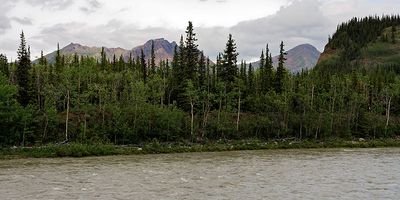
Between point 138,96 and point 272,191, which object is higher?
point 138,96

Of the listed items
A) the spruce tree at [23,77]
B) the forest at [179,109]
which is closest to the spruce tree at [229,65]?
the forest at [179,109]

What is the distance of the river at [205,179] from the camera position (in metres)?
30.8

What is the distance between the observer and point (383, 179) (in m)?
37.8

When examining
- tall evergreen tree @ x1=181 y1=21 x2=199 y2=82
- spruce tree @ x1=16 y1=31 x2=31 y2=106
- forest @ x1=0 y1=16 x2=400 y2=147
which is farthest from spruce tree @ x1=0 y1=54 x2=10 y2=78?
tall evergreen tree @ x1=181 y1=21 x2=199 y2=82

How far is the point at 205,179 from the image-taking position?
38.2m

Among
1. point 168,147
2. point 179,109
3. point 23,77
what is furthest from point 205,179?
point 23,77

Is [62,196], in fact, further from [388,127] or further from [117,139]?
[388,127]

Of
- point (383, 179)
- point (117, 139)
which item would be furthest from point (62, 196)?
point (117, 139)

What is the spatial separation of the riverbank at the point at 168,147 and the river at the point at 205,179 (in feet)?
32.9

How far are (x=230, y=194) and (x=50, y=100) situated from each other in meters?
54.8

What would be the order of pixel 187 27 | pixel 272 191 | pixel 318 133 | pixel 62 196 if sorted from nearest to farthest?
pixel 62 196 < pixel 272 191 < pixel 318 133 < pixel 187 27

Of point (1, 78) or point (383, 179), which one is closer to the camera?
point (383, 179)

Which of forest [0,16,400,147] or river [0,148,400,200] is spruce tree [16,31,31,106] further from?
river [0,148,400,200]

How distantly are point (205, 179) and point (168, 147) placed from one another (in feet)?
111
